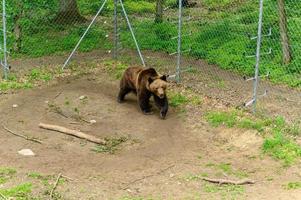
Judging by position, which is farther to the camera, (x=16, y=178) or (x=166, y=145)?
(x=166, y=145)

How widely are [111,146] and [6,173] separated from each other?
1794 millimetres

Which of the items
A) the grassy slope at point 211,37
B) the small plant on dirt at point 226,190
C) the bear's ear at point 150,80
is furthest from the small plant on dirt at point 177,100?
the small plant on dirt at point 226,190

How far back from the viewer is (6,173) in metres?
8.21

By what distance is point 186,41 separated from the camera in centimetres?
1478

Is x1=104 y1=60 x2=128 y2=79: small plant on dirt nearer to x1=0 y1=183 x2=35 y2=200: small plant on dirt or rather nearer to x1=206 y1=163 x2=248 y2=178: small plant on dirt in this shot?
x1=206 y1=163 x2=248 y2=178: small plant on dirt

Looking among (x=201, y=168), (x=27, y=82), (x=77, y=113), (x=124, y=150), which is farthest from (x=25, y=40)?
(x=201, y=168)

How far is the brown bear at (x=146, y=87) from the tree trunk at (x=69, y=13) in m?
5.74

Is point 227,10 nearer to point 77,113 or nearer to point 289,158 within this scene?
point 77,113

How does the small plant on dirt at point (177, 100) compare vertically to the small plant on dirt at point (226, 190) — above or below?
above

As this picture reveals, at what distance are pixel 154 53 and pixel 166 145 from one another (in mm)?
5562

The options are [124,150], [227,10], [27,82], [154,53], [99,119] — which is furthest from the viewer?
[227,10]

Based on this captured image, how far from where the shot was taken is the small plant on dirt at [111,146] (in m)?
9.15

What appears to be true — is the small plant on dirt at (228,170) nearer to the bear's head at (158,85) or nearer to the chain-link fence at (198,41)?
the bear's head at (158,85)

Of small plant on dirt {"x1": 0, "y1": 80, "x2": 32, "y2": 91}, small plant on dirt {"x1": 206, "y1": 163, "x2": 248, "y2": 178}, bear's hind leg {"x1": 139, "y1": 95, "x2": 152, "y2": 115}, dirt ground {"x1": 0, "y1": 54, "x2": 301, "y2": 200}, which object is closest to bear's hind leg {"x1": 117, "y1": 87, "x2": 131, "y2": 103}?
dirt ground {"x1": 0, "y1": 54, "x2": 301, "y2": 200}
